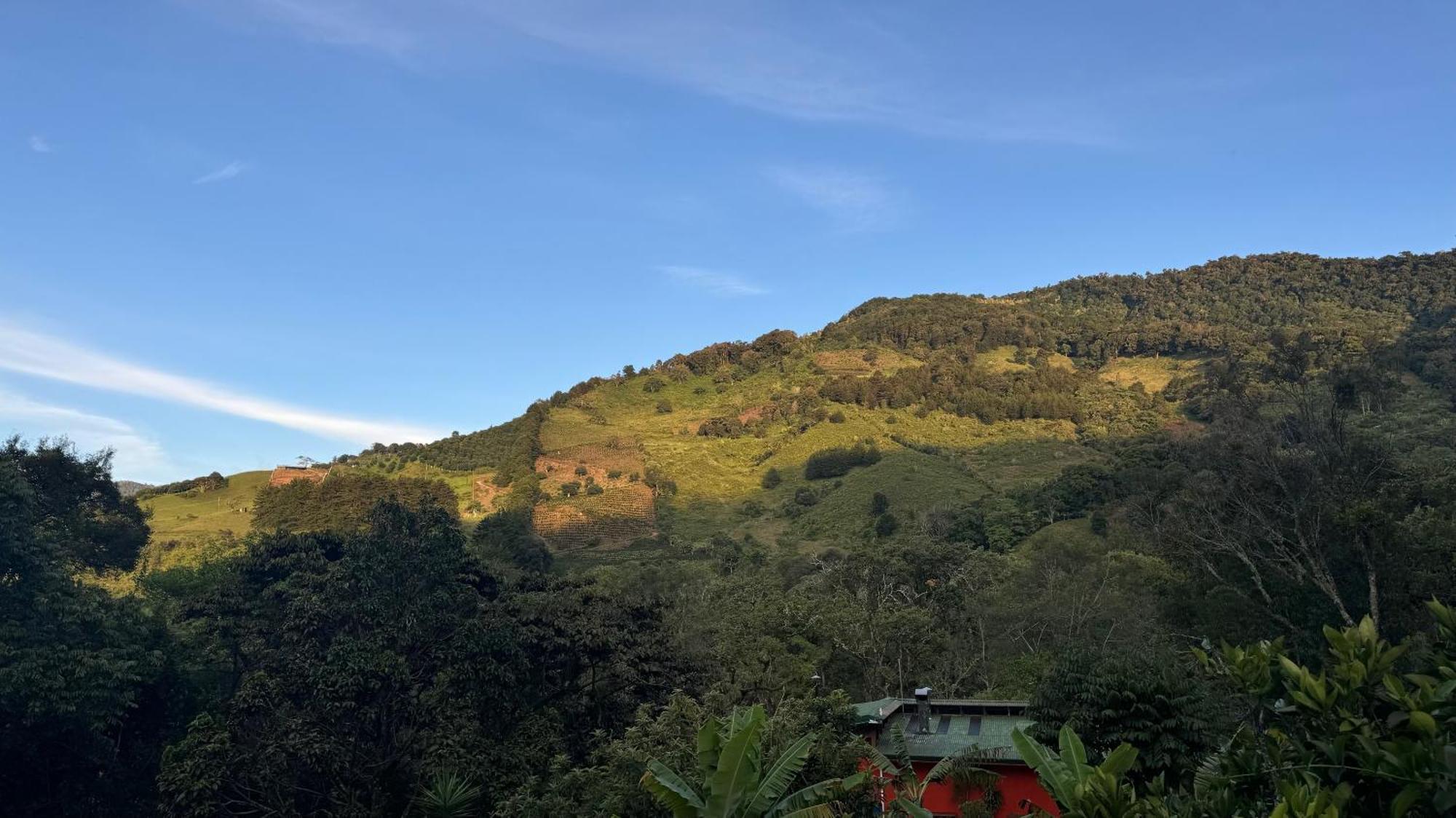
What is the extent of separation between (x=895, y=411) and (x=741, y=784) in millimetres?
86536

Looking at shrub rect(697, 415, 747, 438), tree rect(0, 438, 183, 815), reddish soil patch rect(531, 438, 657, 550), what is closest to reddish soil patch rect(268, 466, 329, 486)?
reddish soil patch rect(531, 438, 657, 550)

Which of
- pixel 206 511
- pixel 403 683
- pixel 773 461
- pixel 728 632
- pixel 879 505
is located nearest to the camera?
pixel 403 683

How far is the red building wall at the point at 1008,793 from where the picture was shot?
58.7 feet

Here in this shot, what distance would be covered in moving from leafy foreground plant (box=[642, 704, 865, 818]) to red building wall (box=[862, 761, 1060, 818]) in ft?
21.0

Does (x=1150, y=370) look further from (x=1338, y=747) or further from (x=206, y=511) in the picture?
(x=1338, y=747)

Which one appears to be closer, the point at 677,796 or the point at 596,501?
the point at 677,796

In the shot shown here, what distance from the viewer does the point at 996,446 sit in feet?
269

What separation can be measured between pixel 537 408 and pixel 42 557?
80.0m

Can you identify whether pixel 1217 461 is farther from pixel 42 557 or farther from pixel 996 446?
pixel 996 446

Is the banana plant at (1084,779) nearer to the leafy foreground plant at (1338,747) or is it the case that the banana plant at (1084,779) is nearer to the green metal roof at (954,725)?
the leafy foreground plant at (1338,747)

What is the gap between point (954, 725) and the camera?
20.5 m

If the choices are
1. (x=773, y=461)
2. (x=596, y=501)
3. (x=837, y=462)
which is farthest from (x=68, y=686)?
Answer: (x=773, y=461)

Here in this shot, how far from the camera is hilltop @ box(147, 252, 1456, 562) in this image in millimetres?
69125

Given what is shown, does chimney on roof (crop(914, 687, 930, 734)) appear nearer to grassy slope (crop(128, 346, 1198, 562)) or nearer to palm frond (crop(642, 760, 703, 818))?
palm frond (crop(642, 760, 703, 818))
